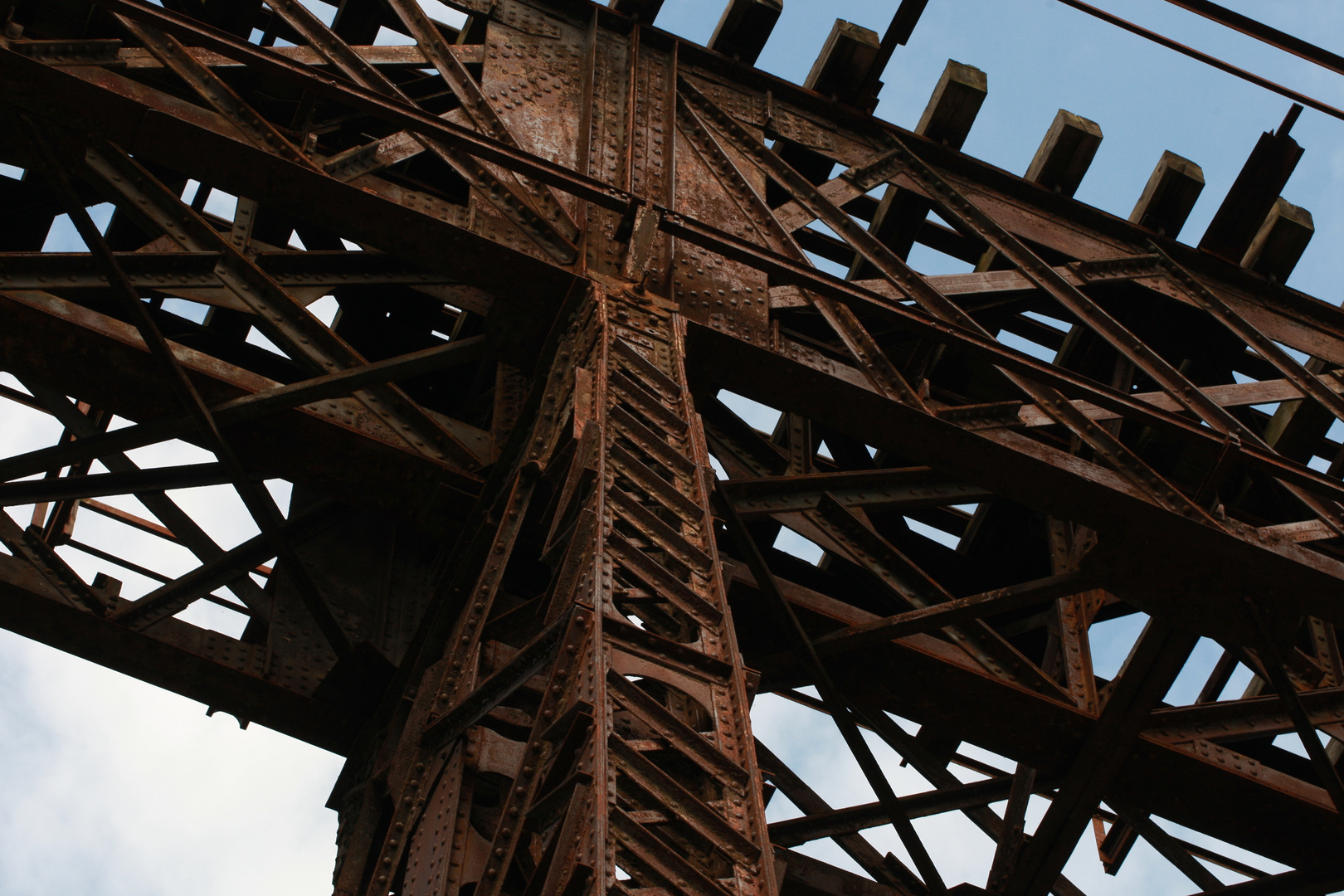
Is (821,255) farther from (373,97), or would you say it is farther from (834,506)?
(373,97)

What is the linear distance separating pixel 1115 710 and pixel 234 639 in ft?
15.3

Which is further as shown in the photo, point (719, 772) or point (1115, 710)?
point (1115, 710)

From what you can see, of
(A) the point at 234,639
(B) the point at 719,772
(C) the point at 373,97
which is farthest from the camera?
(A) the point at 234,639

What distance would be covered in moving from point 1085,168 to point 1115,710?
4.86 meters

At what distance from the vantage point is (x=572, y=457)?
5160mm

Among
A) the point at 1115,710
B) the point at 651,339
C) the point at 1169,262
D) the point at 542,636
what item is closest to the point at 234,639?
the point at 651,339

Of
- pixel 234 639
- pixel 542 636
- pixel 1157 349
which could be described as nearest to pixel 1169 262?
pixel 1157 349

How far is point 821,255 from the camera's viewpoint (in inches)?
481

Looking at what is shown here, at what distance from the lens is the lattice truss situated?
526 cm

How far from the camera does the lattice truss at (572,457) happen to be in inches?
207

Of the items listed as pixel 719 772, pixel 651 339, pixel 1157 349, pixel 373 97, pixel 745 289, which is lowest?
pixel 719 772

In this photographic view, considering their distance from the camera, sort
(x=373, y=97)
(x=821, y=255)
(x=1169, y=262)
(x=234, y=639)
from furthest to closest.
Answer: (x=821, y=255)
(x=1169, y=262)
(x=234, y=639)
(x=373, y=97)

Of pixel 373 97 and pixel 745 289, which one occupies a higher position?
pixel 745 289

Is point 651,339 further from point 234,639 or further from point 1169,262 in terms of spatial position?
point 1169,262
